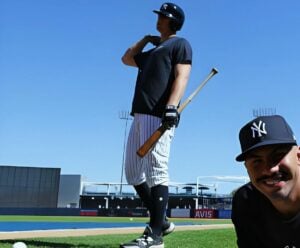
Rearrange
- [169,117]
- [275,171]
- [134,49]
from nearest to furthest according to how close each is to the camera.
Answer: [275,171] < [169,117] < [134,49]

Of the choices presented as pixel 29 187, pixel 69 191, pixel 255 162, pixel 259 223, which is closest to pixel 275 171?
pixel 255 162

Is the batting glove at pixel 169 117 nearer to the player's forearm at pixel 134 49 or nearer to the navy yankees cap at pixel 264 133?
the player's forearm at pixel 134 49

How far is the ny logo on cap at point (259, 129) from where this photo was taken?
1.89 meters

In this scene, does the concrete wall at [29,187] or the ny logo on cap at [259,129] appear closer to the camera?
the ny logo on cap at [259,129]

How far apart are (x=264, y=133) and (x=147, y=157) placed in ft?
6.62

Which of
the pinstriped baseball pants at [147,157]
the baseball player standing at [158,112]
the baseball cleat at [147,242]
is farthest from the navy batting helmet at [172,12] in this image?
the baseball cleat at [147,242]

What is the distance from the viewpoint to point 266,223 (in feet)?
7.13

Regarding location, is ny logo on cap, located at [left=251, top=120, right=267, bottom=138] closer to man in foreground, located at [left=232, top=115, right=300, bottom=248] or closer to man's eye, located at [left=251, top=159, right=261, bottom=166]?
man in foreground, located at [left=232, top=115, right=300, bottom=248]

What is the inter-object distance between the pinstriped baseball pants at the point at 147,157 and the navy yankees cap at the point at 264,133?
188cm

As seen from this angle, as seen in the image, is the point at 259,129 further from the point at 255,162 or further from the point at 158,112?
the point at 158,112

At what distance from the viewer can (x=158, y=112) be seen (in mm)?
3994

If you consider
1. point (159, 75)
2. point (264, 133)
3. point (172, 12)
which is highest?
point (172, 12)

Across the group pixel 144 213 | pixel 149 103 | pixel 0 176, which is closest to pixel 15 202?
pixel 0 176

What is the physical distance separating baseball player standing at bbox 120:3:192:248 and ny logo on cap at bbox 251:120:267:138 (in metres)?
1.78
